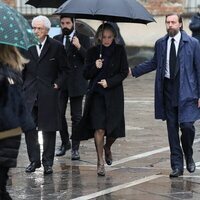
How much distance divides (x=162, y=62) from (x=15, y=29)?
2.90m

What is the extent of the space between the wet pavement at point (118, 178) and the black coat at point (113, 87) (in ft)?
1.84

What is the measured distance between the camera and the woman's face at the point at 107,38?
24.6 feet

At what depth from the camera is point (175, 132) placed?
7430 mm

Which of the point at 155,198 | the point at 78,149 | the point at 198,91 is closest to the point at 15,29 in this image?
the point at 155,198

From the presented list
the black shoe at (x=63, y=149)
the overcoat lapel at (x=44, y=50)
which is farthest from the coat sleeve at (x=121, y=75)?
the black shoe at (x=63, y=149)

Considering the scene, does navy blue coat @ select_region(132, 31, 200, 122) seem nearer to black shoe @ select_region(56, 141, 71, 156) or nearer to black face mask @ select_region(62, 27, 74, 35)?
black face mask @ select_region(62, 27, 74, 35)

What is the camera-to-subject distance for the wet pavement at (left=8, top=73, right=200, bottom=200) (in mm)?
6746

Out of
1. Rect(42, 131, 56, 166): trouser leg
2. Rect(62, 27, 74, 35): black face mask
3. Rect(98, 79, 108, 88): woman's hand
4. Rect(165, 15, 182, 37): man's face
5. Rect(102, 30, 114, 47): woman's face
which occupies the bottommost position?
Rect(42, 131, 56, 166): trouser leg

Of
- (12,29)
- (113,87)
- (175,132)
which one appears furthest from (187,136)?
(12,29)

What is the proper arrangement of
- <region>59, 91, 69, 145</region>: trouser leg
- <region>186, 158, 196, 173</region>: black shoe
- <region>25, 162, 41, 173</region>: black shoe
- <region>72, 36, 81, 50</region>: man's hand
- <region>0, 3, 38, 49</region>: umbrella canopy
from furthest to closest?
<region>59, 91, 69, 145</region>: trouser leg → <region>72, 36, 81, 50</region>: man's hand → <region>25, 162, 41, 173</region>: black shoe → <region>186, 158, 196, 173</region>: black shoe → <region>0, 3, 38, 49</region>: umbrella canopy

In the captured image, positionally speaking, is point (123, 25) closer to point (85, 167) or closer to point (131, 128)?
point (131, 128)

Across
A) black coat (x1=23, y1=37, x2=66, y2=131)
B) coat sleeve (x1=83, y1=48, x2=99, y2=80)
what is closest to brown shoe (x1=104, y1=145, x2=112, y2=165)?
black coat (x1=23, y1=37, x2=66, y2=131)

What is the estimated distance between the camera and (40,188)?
700 cm

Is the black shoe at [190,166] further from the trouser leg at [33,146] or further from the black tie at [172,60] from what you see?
the trouser leg at [33,146]
